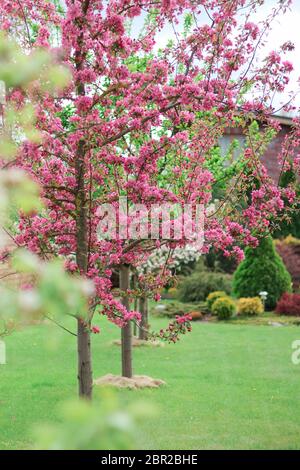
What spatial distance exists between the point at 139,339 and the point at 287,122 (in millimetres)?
14399

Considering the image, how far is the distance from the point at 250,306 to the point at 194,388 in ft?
27.5

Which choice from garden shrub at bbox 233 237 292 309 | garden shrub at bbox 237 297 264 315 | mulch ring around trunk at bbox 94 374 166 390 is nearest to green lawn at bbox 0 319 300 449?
mulch ring around trunk at bbox 94 374 166 390

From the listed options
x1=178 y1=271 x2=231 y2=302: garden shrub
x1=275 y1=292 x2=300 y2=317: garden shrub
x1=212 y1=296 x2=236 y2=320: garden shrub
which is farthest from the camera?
x1=178 y1=271 x2=231 y2=302: garden shrub

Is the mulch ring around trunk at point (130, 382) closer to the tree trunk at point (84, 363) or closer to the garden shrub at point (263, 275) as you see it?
the tree trunk at point (84, 363)

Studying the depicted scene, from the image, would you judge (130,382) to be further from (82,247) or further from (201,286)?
(201,286)

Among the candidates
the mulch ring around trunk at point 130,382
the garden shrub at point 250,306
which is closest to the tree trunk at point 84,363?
the mulch ring around trunk at point 130,382

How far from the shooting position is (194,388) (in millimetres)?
8758

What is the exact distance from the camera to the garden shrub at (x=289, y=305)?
17.1 metres

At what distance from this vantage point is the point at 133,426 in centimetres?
128

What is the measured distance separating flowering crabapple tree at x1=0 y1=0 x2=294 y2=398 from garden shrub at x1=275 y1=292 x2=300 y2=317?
11.0 m

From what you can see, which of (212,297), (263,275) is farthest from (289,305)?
(212,297)

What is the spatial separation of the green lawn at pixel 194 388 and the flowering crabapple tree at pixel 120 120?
131cm

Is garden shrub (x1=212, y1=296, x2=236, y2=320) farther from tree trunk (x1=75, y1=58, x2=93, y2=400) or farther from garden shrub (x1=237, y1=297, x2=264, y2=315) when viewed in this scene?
tree trunk (x1=75, y1=58, x2=93, y2=400)

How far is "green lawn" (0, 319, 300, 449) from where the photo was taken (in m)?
6.61
